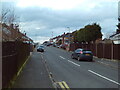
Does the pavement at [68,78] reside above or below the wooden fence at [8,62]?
below

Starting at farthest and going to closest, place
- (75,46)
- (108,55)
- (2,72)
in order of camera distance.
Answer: (75,46)
(108,55)
(2,72)

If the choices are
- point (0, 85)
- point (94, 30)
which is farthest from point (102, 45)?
point (0, 85)

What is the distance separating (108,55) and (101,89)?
65.2ft

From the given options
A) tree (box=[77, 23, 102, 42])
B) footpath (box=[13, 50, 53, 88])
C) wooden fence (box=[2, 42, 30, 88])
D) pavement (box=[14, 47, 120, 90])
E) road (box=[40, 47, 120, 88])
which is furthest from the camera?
tree (box=[77, 23, 102, 42])

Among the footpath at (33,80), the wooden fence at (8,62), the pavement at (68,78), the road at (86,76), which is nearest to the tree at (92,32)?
the road at (86,76)

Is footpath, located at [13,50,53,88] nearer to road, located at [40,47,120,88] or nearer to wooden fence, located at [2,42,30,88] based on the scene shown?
wooden fence, located at [2,42,30,88]

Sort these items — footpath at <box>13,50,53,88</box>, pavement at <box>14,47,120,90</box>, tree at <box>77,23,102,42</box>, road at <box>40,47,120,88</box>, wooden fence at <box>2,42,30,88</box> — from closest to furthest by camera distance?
1. wooden fence at <box>2,42,30,88</box>
2. footpath at <box>13,50,53,88</box>
3. pavement at <box>14,47,120,90</box>
4. road at <box>40,47,120,88</box>
5. tree at <box>77,23,102,42</box>

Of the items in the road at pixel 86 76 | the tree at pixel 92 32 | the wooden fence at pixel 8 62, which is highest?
the tree at pixel 92 32

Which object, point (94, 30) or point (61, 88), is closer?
point (61, 88)

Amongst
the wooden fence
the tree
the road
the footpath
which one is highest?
the tree

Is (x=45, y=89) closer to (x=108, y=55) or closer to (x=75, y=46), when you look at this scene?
(x=108, y=55)

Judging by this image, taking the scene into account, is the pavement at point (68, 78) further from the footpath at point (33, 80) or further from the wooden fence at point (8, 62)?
the wooden fence at point (8, 62)

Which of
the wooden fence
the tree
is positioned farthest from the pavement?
the tree

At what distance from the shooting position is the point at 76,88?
8125mm
